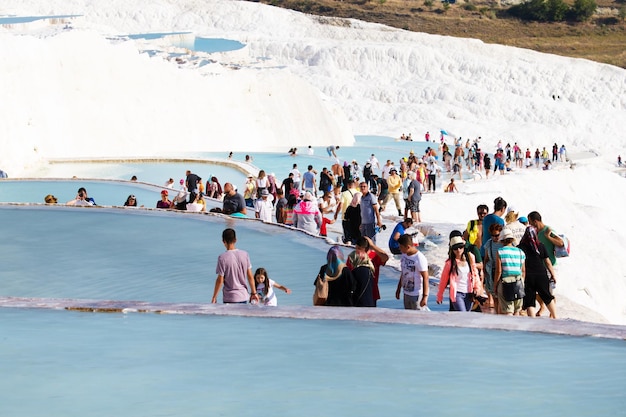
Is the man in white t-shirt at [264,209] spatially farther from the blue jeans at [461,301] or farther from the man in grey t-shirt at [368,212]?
the blue jeans at [461,301]

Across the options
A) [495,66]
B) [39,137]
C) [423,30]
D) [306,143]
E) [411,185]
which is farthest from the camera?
[423,30]

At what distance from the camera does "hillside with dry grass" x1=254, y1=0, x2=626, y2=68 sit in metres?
78.8

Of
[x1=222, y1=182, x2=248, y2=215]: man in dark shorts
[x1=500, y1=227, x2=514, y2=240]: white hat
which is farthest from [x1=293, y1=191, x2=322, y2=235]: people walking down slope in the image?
[x1=500, y1=227, x2=514, y2=240]: white hat

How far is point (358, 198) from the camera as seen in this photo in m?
11.1

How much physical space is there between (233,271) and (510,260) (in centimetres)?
202

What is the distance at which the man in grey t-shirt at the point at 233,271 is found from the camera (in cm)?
687

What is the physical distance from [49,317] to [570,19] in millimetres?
85133

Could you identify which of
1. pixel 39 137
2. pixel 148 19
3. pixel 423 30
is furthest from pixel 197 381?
pixel 423 30

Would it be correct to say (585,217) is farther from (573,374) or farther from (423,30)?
(423,30)

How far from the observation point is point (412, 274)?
7289mm

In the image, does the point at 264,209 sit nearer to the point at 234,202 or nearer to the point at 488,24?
the point at 234,202

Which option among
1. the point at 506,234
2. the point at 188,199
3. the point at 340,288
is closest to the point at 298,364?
the point at 340,288

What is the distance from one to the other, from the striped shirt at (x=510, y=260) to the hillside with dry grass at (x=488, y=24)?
69428 millimetres

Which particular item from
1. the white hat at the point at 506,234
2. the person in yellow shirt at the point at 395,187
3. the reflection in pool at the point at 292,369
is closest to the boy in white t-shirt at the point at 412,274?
the white hat at the point at 506,234
